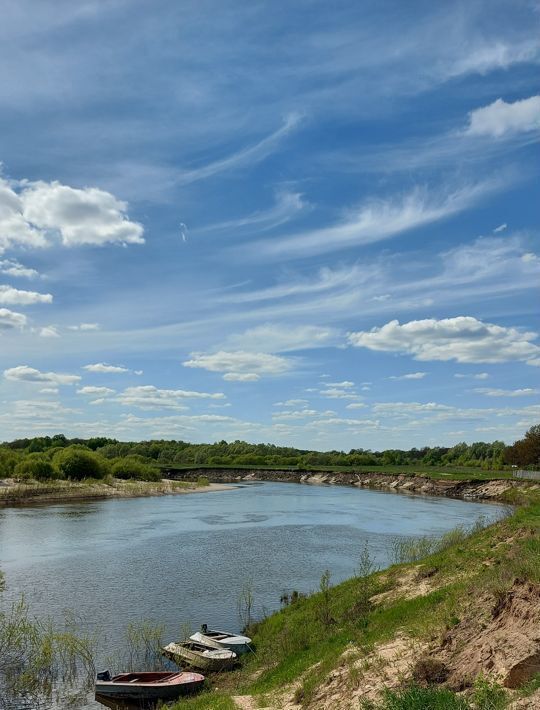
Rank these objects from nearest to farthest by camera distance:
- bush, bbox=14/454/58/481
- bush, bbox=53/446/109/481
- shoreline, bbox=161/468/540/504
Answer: shoreline, bbox=161/468/540/504 < bush, bbox=14/454/58/481 < bush, bbox=53/446/109/481

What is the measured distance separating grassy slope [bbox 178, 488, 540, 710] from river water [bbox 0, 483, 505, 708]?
5.06 meters

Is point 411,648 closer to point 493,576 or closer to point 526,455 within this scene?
point 493,576

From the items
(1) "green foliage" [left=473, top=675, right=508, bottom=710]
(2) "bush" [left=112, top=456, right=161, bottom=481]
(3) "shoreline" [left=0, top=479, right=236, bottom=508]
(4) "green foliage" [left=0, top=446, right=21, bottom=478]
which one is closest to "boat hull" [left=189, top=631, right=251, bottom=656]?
(1) "green foliage" [left=473, top=675, right=508, bottom=710]

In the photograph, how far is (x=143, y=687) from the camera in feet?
63.1

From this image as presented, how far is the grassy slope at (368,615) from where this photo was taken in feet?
53.4

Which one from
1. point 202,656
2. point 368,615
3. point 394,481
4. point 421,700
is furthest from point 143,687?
point 394,481

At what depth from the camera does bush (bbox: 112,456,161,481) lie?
13225 cm

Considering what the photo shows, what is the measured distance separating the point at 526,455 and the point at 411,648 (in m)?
106

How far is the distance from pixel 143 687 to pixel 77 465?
98.6 meters

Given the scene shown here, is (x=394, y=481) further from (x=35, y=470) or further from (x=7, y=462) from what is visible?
(x=7, y=462)

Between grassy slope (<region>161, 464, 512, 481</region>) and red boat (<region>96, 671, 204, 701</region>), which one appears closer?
red boat (<region>96, 671, 204, 701</region>)

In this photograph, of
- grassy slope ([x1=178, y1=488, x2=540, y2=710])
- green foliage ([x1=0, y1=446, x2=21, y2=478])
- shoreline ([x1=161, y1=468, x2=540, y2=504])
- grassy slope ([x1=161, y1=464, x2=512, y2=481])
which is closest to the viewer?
grassy slope ([x1=178, y1=488, x2=540, y2=710])

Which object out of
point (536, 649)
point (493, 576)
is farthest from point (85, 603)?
point (536, 649)

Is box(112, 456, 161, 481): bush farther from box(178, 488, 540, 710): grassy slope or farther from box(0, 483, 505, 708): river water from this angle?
box(178, 488, 540, 710): grassy slope
